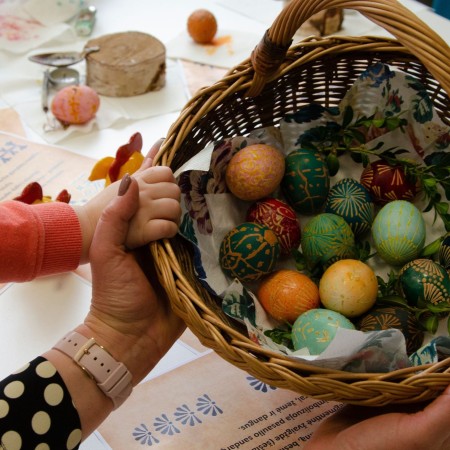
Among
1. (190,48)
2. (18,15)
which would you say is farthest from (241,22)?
(18,15)

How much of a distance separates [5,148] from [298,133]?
53 centimetres

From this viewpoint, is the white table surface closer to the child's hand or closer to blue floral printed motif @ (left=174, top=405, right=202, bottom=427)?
blue floral printed motif @ (left=174, top=405, right=202, bottom=427)

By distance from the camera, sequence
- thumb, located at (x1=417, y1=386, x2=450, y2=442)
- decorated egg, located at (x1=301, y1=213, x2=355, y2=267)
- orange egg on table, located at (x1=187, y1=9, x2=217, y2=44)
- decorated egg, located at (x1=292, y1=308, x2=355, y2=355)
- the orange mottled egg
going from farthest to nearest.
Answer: orange egg on table, located at (x1=187, y1=9, x2=217, y2=44) < the orange mottled egg < decorated egg, located at (x1=301, y1=213, x2=355, y2=267) < decorated egg, located at (x1=292, y1=308, x2=355, y2=355) < thumb, located at (x1=417, y1=386, x2=450, y2=442)

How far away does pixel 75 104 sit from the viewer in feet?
3.53

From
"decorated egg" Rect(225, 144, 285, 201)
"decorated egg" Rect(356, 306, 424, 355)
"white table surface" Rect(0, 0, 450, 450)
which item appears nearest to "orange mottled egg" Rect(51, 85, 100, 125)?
"white table surface" Rect(0, 0, 450, 450)

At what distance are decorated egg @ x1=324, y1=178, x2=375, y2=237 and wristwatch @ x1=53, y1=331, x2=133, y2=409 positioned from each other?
32 cm

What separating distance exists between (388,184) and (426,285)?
156 millimetres

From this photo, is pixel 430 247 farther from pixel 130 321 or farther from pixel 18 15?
pixel 18 15

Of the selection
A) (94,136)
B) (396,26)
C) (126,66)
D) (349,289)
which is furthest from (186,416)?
(126,66)

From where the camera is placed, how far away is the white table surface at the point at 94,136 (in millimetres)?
763

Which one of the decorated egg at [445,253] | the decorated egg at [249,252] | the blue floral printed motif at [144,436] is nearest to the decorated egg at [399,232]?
the decorated egg at [445,253]

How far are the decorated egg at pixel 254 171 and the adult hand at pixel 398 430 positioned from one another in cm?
29

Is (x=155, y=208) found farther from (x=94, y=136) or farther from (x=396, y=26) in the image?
(x=94, y=136)

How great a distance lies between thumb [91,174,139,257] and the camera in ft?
2.06
